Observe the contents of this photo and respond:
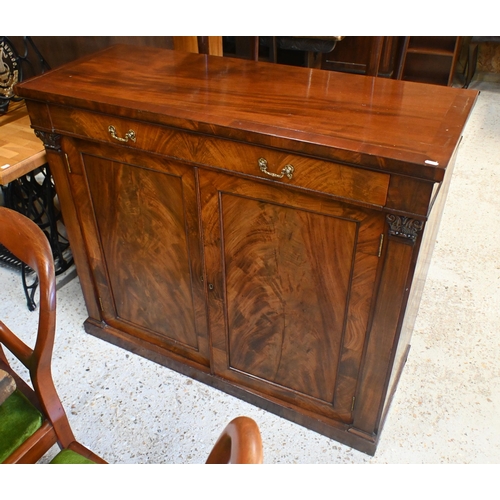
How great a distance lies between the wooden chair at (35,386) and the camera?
36.3 inches

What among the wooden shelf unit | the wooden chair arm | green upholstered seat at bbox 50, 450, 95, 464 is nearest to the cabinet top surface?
the wooden chair arm

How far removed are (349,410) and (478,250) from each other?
123cm

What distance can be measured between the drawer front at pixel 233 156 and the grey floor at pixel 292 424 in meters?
0.85

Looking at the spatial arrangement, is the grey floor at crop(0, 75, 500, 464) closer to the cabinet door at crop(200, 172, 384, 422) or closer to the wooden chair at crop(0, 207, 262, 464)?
the cabinet door at crop(200, 172, 384, 422)

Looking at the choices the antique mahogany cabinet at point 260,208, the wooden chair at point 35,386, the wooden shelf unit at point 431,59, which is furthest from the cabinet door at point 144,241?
the wooden shelf unit at point 431,59

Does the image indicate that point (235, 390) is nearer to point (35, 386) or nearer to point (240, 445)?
point (35, 386)

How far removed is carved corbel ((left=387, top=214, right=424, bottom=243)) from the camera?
1051mm

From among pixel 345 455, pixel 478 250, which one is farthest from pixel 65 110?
pixel 478 250

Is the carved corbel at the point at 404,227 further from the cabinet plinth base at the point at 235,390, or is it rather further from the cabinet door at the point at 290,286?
the cabinet plinth base at the point at 235,390

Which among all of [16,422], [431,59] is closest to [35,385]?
[16,422]

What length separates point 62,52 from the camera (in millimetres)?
2506

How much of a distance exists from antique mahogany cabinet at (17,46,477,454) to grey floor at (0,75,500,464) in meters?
0.08

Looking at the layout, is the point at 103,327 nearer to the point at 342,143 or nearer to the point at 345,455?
the point at 345,455

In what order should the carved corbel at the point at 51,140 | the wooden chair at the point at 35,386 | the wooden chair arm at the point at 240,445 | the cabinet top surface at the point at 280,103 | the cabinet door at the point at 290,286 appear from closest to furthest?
the wooden chair arm at the point at 240,445
the wooden chair at the point at 35,386
the cabinet top surface at the point at 280,103
the cabinet door at the point at 290,286
the carved corbel at the point at 51,140
